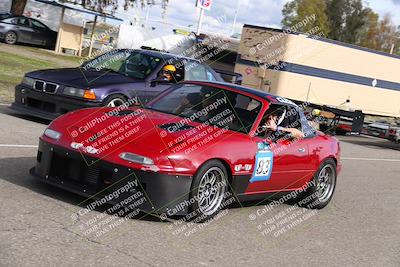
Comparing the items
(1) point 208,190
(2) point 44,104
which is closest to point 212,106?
(1) point 208,190

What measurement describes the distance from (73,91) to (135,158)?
5.09 m

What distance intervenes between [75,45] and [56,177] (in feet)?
88.8

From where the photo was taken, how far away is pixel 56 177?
5707 mm

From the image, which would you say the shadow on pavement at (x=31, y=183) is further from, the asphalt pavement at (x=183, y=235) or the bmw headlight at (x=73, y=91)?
the bmw headlight at (x=73, y=91)

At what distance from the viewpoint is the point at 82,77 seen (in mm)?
10469

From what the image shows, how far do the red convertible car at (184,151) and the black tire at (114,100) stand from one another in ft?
11.1

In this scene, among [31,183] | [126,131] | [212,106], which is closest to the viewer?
[126,131]

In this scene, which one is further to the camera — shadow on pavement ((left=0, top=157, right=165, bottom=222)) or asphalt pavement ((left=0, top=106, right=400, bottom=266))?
shadow on pavement ((left=0, top=157, right=165, bottom=222))

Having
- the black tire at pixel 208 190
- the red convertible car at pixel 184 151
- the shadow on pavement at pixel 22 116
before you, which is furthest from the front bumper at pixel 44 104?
the black tire at pixel 208 190

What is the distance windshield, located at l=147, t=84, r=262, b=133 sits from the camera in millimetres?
6488

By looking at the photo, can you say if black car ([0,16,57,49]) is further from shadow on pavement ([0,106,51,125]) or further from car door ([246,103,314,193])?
car door ([246,103,314,193])

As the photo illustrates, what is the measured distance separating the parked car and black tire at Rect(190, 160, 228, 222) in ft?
14.5

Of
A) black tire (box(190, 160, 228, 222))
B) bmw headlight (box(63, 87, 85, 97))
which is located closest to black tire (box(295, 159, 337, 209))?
black tire (box(190, 160, 228, 222))

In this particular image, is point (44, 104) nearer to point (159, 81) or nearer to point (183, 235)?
point (159, 81)
